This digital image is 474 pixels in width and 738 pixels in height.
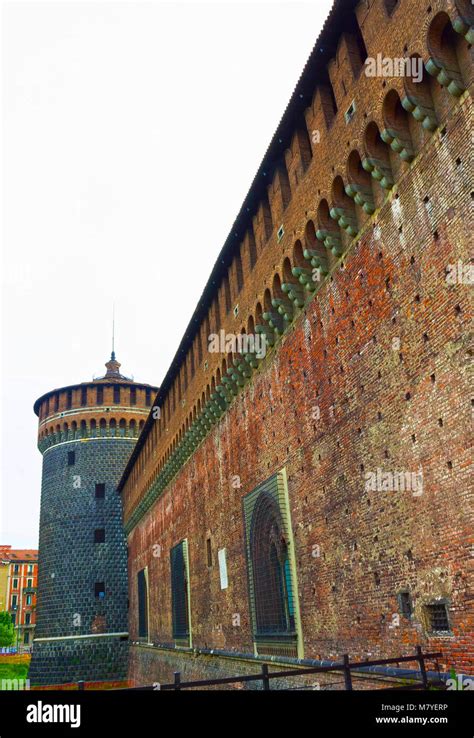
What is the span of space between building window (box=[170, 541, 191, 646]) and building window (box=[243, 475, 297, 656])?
640 cm

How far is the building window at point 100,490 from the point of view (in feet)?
101

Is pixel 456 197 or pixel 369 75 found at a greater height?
pixel 369 75

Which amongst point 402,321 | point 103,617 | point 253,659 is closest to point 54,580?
point 103,617

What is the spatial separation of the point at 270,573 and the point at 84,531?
19.7 metres

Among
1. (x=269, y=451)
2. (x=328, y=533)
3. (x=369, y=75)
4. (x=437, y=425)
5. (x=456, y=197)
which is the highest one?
(x=369, y=75)

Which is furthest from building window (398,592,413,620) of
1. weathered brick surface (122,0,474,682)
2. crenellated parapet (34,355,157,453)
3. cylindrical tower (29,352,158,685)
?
crenellated parapet (34,355,157,453)

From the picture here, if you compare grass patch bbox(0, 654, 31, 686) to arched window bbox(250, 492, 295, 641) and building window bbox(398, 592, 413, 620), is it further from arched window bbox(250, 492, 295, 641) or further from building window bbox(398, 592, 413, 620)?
building window bbox(398, 592, 413, 620)

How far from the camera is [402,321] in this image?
26.2 feet

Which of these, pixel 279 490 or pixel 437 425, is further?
pixel 279 490

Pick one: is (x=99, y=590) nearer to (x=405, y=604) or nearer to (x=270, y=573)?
(x=270, y=573)

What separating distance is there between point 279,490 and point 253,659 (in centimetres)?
384

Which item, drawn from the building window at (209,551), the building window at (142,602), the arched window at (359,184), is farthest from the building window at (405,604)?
the building window at (142,602)
